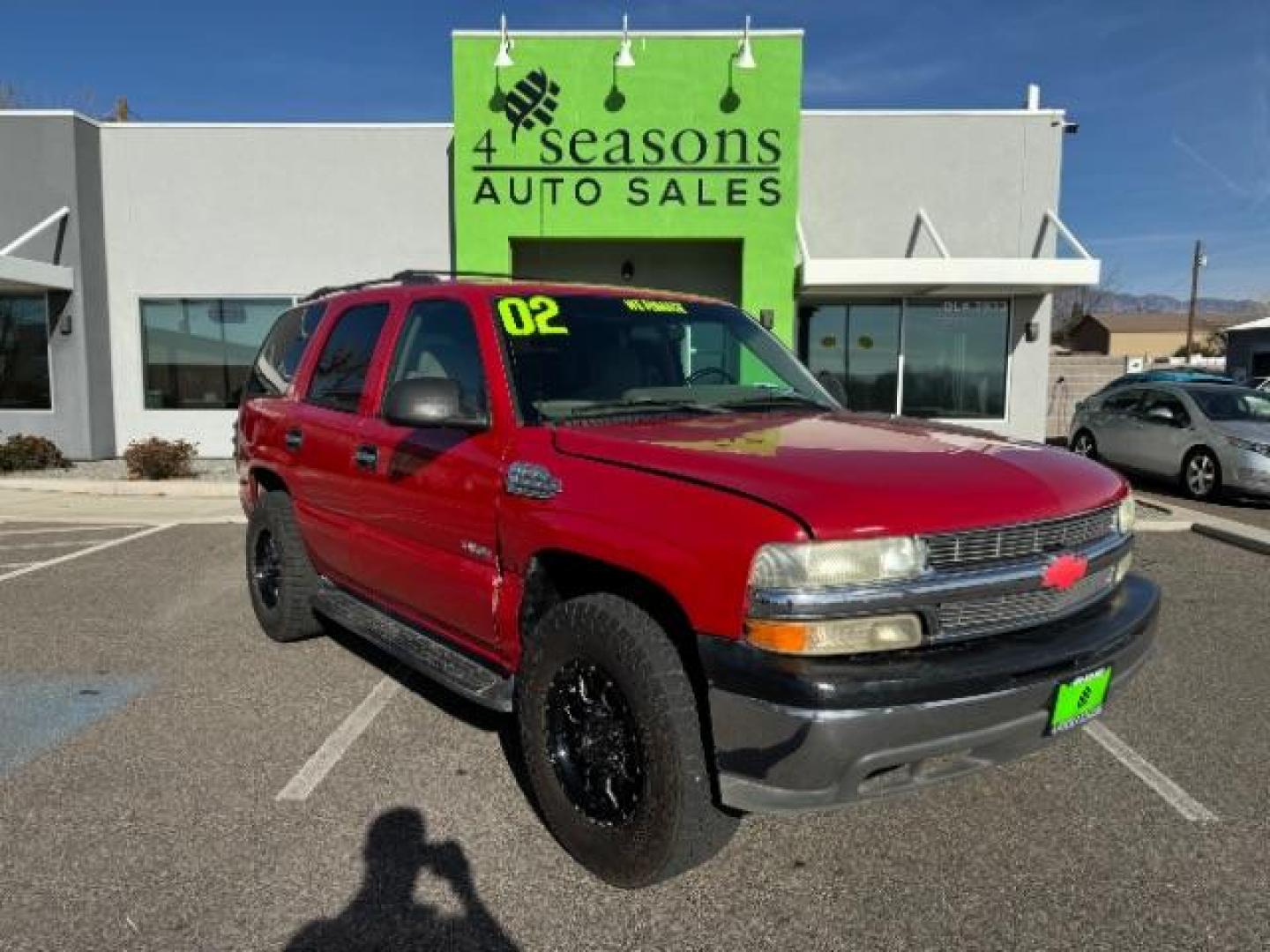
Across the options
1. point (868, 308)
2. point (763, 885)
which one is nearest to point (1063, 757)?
point (763, 885)

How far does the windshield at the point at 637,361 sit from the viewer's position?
3520 mm

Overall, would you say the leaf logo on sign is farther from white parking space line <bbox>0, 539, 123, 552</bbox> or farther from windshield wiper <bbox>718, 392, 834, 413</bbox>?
windshield wiper <bbox>718, 392, 834, 413</bbox>

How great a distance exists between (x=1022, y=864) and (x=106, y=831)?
3.13 meters

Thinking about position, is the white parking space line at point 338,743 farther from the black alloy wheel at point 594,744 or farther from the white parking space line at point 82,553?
Result: the white parking space line at point 82,553

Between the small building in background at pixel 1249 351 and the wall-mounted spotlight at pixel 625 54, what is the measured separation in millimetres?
32933

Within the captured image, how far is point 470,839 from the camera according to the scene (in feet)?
10.5

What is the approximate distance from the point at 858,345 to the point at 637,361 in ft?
39.1

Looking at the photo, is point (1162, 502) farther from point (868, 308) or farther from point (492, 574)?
point (492, 574)

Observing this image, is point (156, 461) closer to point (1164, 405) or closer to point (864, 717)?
point (864, 717)

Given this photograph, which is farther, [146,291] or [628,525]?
[146,291]

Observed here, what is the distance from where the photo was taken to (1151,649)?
3.26 metres

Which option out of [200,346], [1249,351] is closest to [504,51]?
[200,346]

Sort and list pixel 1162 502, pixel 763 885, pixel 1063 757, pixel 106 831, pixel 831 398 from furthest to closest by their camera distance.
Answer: pixel 1162 502, pixel 831 398, pixel 1063 757, pixel 106 831, pixel 763 885

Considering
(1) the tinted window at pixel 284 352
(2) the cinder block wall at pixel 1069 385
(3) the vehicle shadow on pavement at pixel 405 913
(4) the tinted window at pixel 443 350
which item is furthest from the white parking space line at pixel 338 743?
(2) the cinder block wall at pixel 1069 385
